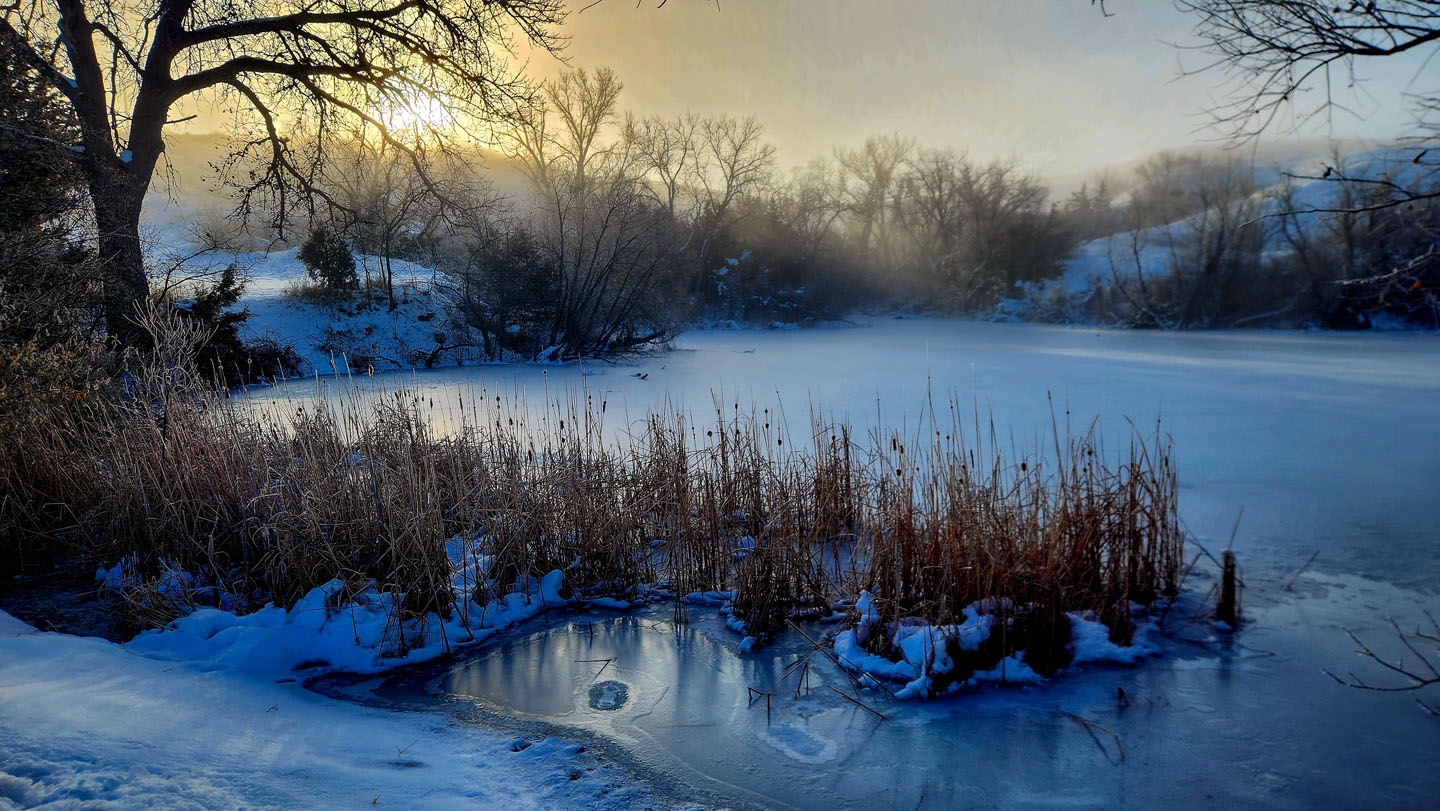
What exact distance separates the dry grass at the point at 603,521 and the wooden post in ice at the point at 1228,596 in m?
0.36

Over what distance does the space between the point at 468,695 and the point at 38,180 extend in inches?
195

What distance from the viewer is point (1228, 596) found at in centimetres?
411

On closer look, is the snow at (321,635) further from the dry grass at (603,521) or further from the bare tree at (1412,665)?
the bare tree at (1412,665)

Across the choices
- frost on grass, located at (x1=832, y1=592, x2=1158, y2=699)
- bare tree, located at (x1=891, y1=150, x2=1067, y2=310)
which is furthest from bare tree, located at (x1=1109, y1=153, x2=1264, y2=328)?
frost on grass, located at (x1=832, y1=592, x2=1158, y2=699)

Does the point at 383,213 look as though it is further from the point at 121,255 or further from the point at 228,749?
the point at 228,749

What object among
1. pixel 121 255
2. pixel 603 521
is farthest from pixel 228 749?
pixel 121 255

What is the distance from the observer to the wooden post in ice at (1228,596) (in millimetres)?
4086

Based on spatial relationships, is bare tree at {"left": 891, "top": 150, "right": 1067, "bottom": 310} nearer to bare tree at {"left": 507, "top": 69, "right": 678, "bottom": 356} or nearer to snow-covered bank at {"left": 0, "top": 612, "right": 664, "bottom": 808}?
bare tree at {"left": 507, "top": 69, "right": 678, "bottom": 356}

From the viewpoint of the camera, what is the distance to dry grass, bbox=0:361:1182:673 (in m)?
A: 4.08

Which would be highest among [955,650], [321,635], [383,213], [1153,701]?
[383,213]

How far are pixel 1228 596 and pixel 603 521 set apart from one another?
3595mm

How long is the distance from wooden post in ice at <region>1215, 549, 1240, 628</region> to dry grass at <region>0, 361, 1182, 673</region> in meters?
0.36

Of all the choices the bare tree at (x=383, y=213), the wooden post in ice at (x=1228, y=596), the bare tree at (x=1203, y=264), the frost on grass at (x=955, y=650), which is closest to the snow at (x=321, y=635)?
the frost on grass at (x=955, y=650)

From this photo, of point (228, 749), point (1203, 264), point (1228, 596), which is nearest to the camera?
point (228, 749)
